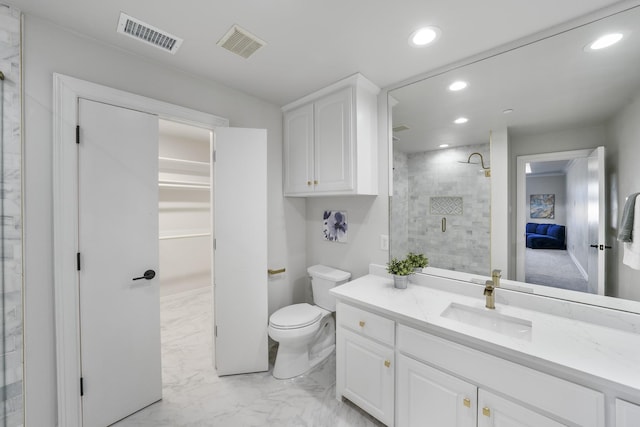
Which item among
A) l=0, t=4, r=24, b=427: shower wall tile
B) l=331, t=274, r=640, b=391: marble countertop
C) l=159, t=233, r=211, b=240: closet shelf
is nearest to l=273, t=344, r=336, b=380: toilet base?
l=331, t=274, r=640, b=391: marble countertop

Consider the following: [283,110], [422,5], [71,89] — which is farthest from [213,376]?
[422,5]

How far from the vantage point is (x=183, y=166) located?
3914 mm

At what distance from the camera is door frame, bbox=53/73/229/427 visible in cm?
147

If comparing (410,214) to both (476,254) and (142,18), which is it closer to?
(476,254)

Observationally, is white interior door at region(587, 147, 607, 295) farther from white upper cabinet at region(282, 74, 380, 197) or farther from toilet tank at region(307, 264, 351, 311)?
toilet tank at region(307, 264, 351, 311)

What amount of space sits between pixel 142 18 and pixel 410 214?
2223mm

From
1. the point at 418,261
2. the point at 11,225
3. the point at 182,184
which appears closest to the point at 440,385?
the point at 418,261

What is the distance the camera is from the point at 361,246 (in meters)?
2.39

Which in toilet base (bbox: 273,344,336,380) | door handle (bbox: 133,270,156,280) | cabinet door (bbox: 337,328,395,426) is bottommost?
toilet base (bbox: 273,344,336,380)

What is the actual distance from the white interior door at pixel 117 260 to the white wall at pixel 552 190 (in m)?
2.58

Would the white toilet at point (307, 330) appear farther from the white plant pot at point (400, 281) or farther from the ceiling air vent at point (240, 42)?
the ceiling air vent at point (240, 42)

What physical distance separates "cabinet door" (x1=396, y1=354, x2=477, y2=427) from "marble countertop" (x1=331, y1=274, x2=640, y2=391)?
0.23 m

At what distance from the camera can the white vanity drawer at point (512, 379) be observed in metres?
0.96

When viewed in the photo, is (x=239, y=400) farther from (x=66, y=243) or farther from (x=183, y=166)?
(x=183, y=166)
